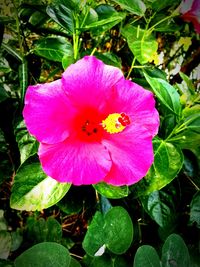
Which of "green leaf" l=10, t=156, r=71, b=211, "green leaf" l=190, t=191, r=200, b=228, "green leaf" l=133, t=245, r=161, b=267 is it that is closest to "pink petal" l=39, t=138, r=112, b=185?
"green leaf" l=10, t=156, r=71, b=211

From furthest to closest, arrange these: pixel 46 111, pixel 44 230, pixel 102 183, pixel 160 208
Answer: pixel 44 230
pixel 160 208
pixel 102 183
pixel 46 111

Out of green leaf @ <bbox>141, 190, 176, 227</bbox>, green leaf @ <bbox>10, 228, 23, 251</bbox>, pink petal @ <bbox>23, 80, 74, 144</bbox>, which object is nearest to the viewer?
pink petal @ <bbox>23, 80, 74, 144</bbox>

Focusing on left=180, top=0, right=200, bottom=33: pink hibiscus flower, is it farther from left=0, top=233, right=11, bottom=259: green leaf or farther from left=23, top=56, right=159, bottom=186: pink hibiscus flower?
left=0, top=233, right=11, bottom=259: green leaf

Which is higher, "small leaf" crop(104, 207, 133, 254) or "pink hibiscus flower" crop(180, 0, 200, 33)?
"pink hibiscus flower" crop(180, 0, 200, 33)

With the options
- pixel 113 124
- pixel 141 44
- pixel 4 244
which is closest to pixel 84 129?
pixel 113 124

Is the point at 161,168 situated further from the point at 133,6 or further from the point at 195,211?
the point at 133,6

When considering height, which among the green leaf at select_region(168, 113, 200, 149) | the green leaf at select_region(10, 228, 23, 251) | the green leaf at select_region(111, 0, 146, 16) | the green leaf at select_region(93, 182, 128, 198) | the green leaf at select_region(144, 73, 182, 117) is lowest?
the green leaf at select_region(10, 228, 23, 251)

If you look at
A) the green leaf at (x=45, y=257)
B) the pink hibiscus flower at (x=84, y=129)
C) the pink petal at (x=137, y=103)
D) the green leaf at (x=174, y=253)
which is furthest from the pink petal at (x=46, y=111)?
the green leaf at (x=174, y=253)
